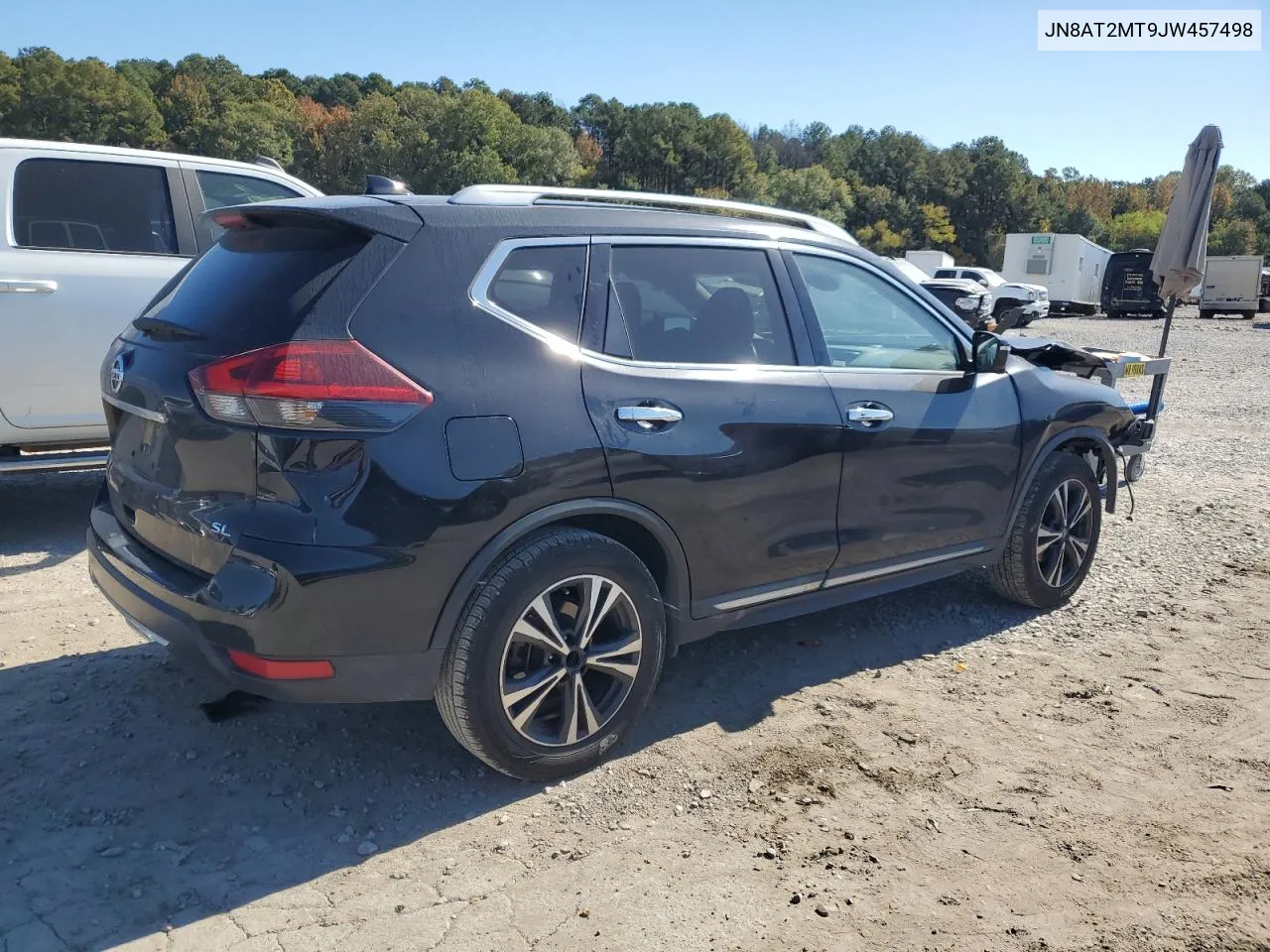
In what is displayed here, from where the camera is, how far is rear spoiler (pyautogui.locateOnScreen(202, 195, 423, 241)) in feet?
9.50

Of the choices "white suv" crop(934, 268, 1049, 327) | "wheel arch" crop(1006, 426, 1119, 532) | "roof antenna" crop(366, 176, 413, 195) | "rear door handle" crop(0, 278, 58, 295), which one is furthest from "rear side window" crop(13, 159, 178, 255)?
"white suv" crop(934, 268, 1049, 327)

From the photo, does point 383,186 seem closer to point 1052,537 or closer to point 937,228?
point 1052,537

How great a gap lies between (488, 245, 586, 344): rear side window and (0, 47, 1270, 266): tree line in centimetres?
7353

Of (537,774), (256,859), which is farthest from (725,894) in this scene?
(256,859)

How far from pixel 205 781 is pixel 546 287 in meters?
1.94

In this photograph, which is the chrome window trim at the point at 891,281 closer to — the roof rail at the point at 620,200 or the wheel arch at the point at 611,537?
the roof rail at the point at 620,200

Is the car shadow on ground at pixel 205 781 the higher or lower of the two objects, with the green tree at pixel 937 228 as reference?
lower

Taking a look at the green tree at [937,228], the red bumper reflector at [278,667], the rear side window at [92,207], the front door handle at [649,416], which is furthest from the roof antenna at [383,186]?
the green tree at [937,228]

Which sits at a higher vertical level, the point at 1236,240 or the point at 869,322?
the point at 1236,240

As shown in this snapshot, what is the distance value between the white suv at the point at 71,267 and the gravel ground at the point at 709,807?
114cm

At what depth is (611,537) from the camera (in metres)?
3.27

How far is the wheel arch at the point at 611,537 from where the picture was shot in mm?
2857

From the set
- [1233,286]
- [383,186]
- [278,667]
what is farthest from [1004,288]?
[278,667]

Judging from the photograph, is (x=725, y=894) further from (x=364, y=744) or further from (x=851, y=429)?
(x=851, y=429)
